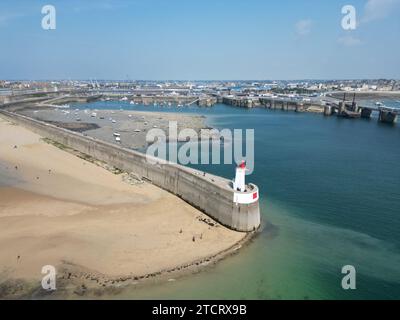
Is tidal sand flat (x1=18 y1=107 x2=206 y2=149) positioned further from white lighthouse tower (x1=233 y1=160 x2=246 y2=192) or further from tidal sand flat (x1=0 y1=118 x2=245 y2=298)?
white lighthouse tower (x1=233 y1=160 x2=246 y2=192)

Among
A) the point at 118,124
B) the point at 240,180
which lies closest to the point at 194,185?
the point at 240,180

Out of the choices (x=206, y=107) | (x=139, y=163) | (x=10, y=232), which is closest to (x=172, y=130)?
(x=139, y=163)

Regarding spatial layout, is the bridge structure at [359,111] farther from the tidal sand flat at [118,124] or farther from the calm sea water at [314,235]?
the tidal sand flat at [118,124]

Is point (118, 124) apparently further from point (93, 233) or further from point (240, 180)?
point (240, 180)

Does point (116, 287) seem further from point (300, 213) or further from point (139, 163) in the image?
point (139, 163)

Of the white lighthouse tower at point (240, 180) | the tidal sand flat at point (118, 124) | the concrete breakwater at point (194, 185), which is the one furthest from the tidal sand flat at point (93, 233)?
the tidal sand flat at point (118, 124)

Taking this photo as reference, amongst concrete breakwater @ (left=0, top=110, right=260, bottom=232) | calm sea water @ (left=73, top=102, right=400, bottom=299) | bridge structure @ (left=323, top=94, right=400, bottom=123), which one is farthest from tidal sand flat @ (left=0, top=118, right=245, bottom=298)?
bridge structure @ (left=323, top=94, right=400, bottom=123)
